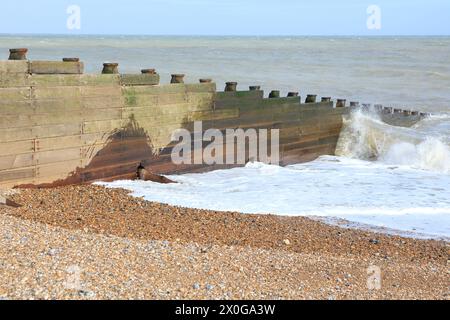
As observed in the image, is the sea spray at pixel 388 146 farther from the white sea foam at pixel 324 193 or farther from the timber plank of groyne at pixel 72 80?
the timber plank of groyne at pixel 72 80

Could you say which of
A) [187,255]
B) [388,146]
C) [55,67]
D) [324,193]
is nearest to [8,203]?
[55,67]

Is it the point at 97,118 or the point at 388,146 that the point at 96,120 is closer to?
the point at 97,118

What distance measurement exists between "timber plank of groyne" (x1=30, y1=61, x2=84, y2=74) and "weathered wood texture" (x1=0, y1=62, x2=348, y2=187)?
1cm

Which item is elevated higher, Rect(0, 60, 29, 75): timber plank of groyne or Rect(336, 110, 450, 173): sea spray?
Rect(0, 60, 29, 75): timber plank of groyne

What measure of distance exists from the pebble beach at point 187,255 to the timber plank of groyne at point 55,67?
1616 millimetres

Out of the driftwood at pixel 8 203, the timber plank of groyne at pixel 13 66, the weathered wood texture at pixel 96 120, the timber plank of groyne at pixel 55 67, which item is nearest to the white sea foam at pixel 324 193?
the weathered wood texture at pixel 96 120

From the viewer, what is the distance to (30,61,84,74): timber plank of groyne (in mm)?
8539

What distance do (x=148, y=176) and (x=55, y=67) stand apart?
2406 millimetres

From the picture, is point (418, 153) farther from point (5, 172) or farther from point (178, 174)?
point (5, 172)

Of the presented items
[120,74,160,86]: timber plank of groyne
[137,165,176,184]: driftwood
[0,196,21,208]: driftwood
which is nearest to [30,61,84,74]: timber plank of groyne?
[120,74,160,86]: timber plank of groyne

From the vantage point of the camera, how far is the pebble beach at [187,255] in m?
5.03

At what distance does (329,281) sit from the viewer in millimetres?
5668

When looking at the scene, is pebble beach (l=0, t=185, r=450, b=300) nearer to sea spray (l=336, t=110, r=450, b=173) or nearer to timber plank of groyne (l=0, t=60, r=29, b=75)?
timber plank of groyne (l=0, t=60, r=29, b=75)

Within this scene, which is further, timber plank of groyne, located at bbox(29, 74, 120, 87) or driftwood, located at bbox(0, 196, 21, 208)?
timber plank of groyne, located at bbox(29, 74, 120, 87)
